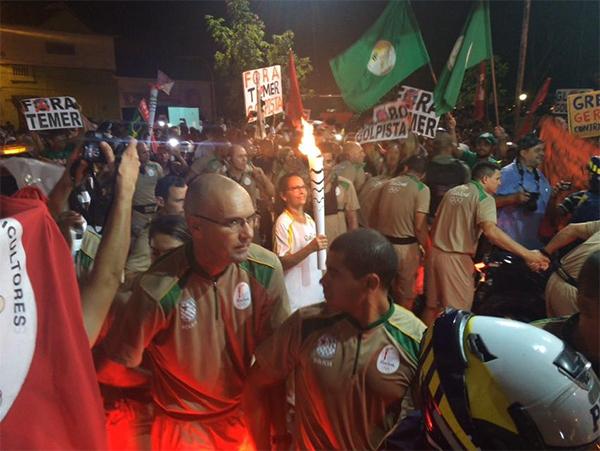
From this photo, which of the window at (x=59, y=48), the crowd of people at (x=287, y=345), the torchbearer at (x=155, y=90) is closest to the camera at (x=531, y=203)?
the crowd of people at (x=287, y=345)

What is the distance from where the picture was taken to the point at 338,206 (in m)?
6.52

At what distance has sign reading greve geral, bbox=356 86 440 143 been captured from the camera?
8.09 m

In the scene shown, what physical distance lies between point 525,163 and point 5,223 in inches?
263

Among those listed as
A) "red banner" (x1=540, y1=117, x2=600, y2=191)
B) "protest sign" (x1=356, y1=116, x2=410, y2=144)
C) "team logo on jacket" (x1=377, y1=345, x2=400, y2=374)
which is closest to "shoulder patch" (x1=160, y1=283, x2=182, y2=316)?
"team logo on jacket" (x1=377, y1=345, x2=400, y2=374)

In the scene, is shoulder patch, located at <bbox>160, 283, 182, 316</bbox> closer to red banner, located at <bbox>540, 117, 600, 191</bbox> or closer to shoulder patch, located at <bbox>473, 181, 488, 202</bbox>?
shoulder patch, located at <bbox>473, 181, 488, 202</bbox>

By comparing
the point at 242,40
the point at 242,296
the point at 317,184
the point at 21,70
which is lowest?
the point at 242,296

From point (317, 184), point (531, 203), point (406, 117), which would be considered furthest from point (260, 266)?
point (406, 117)

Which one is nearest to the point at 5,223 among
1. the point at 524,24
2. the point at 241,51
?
the point at 524,24

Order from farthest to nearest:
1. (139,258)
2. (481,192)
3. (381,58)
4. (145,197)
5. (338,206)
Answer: (381,58), (145,197), (338,206), (481,192), (139,258)

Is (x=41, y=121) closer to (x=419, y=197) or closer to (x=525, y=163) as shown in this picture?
(x=419, y=197)

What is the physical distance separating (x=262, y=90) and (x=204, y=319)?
9.21 metres

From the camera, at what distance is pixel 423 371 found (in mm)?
1874

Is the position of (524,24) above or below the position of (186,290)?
above

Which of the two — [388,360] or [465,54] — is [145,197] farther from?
[388,360]
